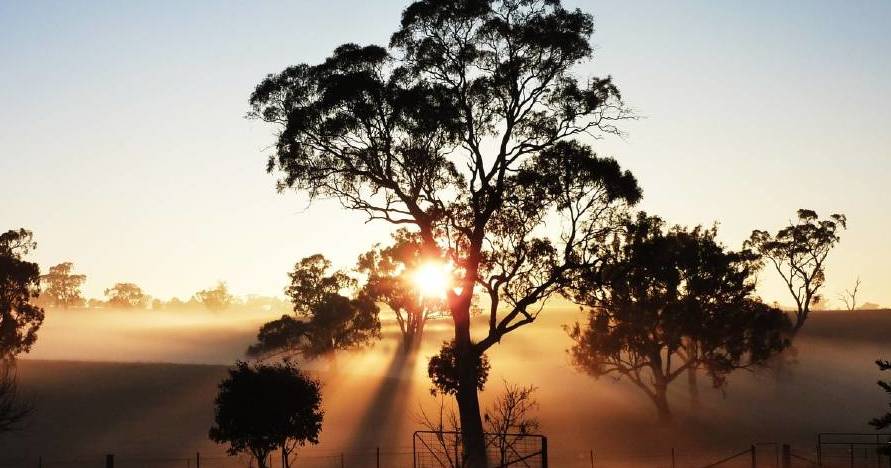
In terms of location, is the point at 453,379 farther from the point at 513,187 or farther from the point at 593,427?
the point at 593,427

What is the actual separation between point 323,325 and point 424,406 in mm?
16956

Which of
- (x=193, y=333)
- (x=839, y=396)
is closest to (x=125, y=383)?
(x=839, y=396)

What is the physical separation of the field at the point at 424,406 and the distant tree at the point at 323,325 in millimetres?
2846

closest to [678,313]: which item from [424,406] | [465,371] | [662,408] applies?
[662,408]

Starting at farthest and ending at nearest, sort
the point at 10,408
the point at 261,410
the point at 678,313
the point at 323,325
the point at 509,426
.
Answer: the point at 323,325 < the point at 678,313 < the point at 10,408 < the point at 509,426 < the point at 261,410

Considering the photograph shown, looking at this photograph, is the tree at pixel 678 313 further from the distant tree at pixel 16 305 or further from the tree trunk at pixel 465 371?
the distant tree at pixel 16 305

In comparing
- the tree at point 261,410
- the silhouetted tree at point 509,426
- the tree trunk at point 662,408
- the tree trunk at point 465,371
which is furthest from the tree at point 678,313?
the tree at point 261,410

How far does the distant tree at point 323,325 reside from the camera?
90500mm

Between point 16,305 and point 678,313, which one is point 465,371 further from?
point 16,305

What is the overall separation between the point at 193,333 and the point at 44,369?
9624cm

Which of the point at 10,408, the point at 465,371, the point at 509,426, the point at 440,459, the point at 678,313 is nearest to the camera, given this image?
the point at 509,426

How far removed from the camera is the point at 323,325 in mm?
91062

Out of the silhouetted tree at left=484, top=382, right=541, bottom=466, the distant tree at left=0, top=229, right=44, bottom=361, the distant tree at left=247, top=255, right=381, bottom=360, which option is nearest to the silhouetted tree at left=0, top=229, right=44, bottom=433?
the distant tree at left=0, top=229, right=44, bottom=361

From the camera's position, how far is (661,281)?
7219 cm
